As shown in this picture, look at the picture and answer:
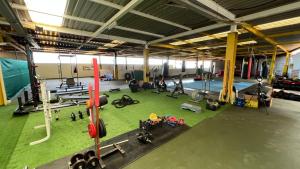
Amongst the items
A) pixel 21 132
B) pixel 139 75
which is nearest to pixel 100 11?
pixel 21 132

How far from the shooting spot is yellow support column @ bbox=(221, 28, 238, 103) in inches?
204

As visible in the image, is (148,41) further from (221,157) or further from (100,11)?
(221,157)

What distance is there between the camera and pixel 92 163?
202 centimetres

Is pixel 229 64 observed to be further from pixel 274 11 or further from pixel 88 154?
pixel 88 154

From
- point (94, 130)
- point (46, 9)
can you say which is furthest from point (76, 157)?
point (46, 9)

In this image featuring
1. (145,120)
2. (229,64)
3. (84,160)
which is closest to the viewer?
(84,160)

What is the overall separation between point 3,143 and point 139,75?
390 inches

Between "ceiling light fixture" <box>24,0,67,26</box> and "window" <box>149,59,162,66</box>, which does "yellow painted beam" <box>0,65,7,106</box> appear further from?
"window" <box>149,59,162,66</box>

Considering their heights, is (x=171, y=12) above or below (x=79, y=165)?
above

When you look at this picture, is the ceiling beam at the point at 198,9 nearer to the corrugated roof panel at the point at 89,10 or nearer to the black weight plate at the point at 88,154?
the corrugated roof panel at the point at 89,10

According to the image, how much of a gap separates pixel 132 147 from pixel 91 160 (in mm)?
811

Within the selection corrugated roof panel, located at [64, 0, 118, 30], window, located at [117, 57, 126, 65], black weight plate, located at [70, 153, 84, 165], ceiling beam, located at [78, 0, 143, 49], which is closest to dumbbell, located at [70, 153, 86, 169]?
black weight plate, located at [70, 153, 84, 165]

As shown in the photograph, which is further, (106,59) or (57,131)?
(106,59)

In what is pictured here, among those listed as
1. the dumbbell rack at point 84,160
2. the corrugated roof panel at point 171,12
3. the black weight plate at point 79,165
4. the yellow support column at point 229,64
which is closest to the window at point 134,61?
the corrugated roof panel at point 171,12
